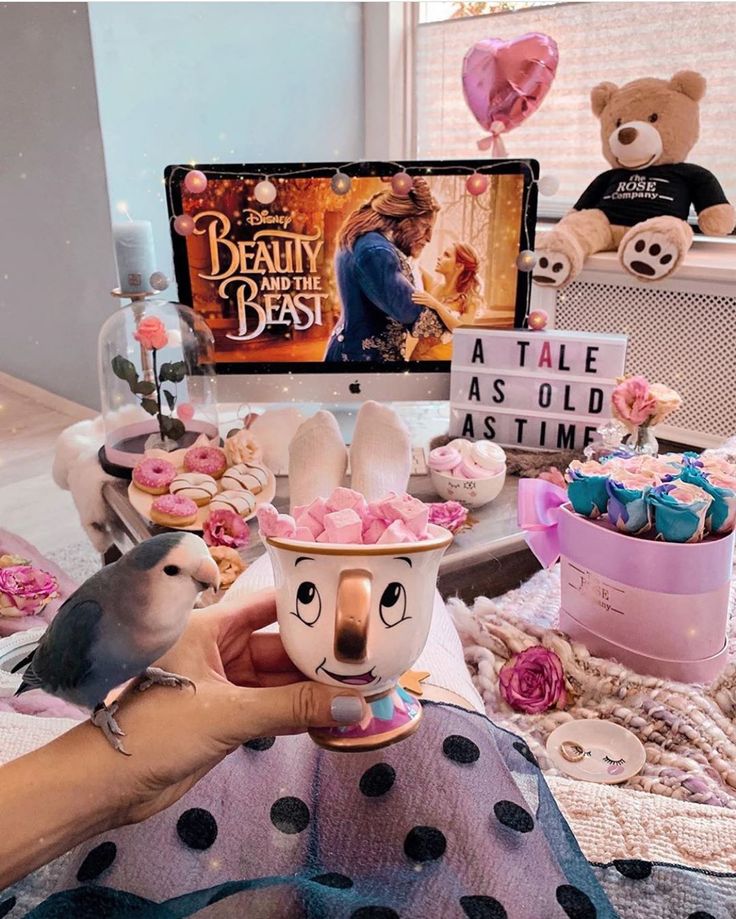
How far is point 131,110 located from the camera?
85.8 inches

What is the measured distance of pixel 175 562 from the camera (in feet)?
1.10

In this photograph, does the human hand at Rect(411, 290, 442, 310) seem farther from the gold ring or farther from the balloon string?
the gold ring

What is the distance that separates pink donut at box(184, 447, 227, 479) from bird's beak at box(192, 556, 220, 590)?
0.75 meters

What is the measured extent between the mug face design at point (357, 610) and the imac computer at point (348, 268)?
89 centimetres

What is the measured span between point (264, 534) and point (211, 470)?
2.25 ft

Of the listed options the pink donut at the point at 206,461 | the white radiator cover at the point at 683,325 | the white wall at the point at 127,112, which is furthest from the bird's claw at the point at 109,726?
the white wall at the point at 127,112

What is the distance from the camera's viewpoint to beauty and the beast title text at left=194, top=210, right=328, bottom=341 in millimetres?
1214

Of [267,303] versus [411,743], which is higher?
[267,303]

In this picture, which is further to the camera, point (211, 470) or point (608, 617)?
point (211, 470)

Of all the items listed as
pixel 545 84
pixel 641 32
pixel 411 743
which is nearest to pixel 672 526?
pixel 411 743

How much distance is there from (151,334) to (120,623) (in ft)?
2.74

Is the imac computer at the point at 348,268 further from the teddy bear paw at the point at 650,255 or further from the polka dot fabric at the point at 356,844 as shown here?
the polka dot fabric at the point at 356,844

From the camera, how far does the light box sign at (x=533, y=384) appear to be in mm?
1150

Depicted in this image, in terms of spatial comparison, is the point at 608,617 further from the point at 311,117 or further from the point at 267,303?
the point at 311,117
